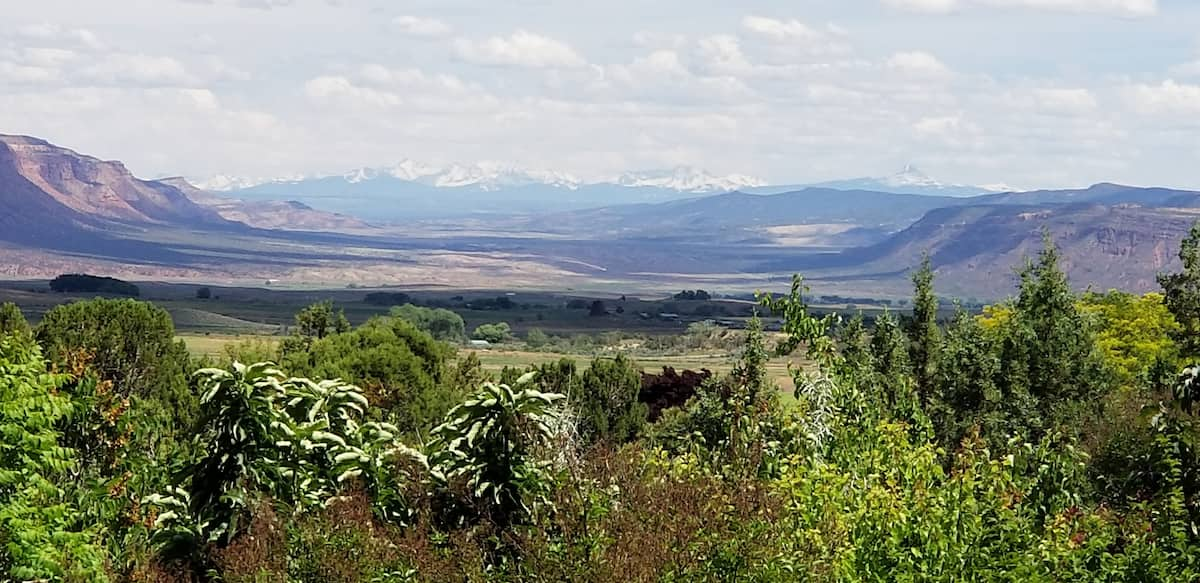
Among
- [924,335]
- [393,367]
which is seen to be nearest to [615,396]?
[393,367]

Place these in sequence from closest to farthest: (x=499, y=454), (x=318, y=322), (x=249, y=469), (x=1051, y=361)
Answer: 1. (x=249, y=469)
2. (x=499, y=454)
3. (x=1051, y=361)
4. (x=318, y=322)

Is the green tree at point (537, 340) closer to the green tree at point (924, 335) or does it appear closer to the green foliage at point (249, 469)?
the green tree at point (924, 335)

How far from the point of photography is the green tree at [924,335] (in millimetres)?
39000

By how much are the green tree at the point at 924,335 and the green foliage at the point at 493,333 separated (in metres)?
115

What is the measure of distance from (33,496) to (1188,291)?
34.4 metres

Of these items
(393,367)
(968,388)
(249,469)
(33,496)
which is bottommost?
(393,367)

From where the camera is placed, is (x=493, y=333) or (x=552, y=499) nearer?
(x=552, y=499)

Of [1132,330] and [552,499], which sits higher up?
[552,499]

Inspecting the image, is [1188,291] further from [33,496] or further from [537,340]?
[537,340]

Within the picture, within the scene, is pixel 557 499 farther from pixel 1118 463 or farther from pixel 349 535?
pixel 1118 463

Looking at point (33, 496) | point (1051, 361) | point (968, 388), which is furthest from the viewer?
point (1051, 361)

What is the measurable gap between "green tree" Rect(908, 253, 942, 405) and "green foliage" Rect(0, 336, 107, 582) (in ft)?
90.2

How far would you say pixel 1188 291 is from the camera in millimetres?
40688

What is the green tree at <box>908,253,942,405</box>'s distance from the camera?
39.0 metres
